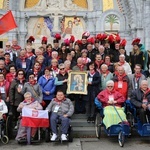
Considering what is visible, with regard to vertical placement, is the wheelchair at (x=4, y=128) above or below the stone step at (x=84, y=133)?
above

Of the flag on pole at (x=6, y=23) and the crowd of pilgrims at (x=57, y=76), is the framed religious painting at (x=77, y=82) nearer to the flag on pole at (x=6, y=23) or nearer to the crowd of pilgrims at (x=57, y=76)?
the crowd of pilgrims at (x=57, y=76)

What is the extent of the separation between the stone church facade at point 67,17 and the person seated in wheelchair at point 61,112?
1216cm

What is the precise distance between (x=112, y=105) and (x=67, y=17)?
42.8 ft

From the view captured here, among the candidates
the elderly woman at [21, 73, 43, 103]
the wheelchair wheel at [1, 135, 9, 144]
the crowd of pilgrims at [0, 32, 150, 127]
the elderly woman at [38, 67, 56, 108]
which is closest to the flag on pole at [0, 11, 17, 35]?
the crowd of pilgrims at [0, 32, 150, 127]

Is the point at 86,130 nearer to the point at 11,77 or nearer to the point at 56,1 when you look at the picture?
the point at 11,77

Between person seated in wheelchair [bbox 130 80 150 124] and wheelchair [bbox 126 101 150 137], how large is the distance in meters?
0.11

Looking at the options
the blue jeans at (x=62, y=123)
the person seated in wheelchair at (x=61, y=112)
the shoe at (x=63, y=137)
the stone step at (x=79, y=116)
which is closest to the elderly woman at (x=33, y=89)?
the person seated in wheelchair at (x=61, y=112)

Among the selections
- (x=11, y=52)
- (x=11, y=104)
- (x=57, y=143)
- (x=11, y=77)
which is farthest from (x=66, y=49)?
(x=57, y=143)

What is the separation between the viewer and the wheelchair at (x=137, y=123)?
729cm

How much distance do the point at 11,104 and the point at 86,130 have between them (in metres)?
2.15

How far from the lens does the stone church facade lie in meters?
19.7

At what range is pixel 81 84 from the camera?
8.61 meters

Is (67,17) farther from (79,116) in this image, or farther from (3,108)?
(3,108)

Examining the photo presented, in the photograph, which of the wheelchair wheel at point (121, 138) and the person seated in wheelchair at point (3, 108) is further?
the person seated in wheelchair at point (3, 108)
